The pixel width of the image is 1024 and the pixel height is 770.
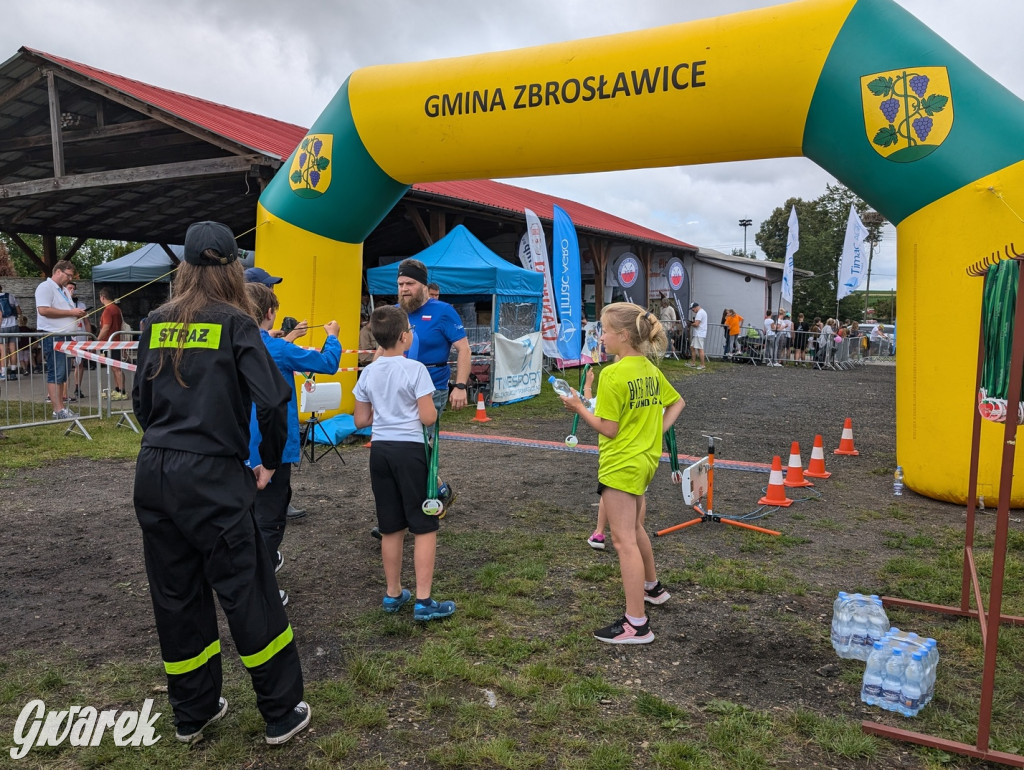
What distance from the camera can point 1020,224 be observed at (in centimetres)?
518

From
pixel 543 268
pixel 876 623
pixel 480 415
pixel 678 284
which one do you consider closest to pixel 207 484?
pixel 876 623

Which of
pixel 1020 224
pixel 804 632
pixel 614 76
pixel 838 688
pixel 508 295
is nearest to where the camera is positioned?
pixel 838 688

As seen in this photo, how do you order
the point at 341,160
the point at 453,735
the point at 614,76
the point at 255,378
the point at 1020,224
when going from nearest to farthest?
the point at 255,378 < the point at 453,735 < the point at 1020,224 < the point at 614,76 < the point at 341,160

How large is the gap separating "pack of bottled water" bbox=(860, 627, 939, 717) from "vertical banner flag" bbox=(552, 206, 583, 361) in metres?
11.0

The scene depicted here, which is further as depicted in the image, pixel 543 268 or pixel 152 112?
pixel 543 268

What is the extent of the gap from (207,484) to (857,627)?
9.41ft

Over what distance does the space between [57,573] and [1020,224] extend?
6.89 meters

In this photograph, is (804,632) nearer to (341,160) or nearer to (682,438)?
(682,438)

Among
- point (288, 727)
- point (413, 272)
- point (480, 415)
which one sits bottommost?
point (288, 727)

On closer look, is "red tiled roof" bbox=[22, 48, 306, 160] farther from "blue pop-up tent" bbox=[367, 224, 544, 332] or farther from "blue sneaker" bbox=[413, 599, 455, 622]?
"blue sneaker" bbox=[413, 599, 455, 622]

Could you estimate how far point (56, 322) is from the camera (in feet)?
30.6

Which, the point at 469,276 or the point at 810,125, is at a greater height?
the point at 810,125

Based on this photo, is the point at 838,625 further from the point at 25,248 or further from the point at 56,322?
the point at 25,248

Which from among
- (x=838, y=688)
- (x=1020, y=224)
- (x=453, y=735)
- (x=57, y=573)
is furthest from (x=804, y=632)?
(x=57, y=573)
